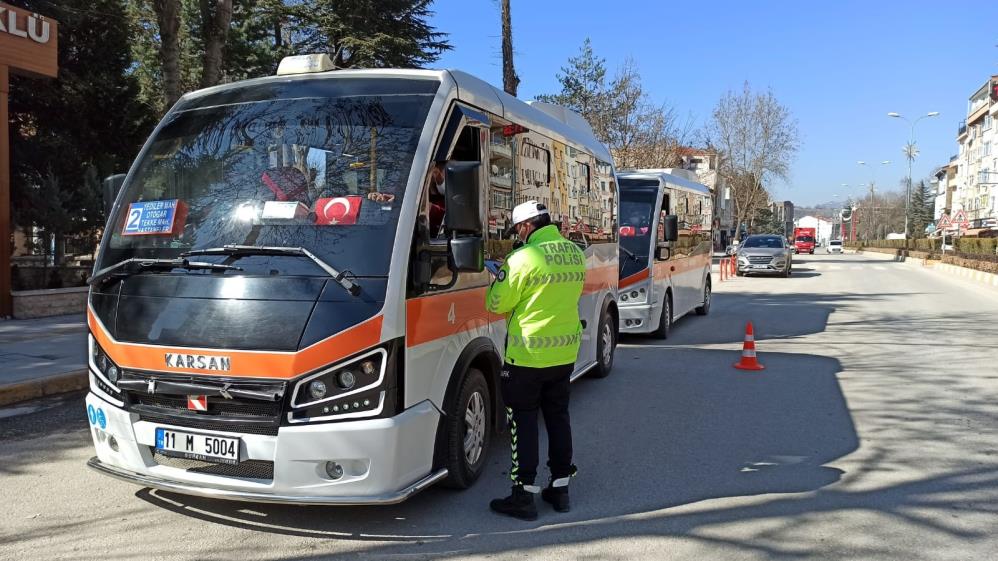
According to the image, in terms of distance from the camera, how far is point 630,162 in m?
31.4

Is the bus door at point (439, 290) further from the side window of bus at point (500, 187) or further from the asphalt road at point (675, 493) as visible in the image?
the asphalt road at point (675, 493)

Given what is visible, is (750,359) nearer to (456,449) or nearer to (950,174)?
(456,449)

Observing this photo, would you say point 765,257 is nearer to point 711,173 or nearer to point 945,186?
point 711,173

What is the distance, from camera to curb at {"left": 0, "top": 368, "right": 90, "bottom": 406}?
743 cm

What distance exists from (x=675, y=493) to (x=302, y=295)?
2810mm

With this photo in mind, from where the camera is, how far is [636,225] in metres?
11.9

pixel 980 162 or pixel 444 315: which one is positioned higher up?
pixel 980 162

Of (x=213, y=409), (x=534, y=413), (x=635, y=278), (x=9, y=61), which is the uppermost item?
(x=9, y=61)

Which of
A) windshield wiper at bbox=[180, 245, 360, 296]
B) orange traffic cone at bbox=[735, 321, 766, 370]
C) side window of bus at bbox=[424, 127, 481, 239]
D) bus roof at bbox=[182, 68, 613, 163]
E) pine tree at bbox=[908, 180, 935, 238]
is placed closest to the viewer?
windshield wiper at bbox=[180, 245, 360, 296]

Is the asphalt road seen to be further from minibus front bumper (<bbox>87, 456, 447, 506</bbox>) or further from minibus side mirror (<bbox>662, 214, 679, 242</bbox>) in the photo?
minibus side mirror (<bbox>662, 214, 679, 242</bbox>)

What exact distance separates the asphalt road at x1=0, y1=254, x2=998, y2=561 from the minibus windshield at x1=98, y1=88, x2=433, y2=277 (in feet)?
4.98

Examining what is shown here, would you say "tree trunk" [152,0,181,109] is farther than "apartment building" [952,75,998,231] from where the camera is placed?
No

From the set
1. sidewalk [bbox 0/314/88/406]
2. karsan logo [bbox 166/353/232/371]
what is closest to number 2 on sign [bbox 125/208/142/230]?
karsan logo [bbox 166/353/232/371]

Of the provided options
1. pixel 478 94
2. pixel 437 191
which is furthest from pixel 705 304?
pixel 437 191
